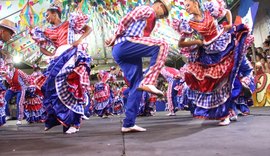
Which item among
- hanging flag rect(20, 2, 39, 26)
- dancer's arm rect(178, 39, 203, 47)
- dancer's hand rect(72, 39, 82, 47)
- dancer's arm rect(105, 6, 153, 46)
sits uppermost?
hanging flag rect(20, 2, 39, 26)

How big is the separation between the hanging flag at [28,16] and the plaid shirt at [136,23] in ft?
24.3

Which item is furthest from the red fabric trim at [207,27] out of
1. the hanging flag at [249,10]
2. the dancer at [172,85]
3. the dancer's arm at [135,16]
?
the dancer at [172,85]

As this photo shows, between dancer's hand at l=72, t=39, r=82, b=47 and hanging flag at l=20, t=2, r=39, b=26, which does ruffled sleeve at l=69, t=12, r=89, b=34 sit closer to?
dancer's hand at l=72, t=39, r=82, b=47

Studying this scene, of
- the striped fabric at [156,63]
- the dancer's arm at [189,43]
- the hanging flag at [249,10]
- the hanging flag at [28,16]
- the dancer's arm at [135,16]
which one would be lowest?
the striped fabric at [156,63]

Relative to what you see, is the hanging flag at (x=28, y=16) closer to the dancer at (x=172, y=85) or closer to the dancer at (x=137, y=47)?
the dancer at (x=172, y=85)

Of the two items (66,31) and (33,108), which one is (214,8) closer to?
(66,31)

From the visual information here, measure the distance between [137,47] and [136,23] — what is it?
0.23 metres

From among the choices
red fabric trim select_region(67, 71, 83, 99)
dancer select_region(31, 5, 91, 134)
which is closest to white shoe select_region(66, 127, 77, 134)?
dancer select_region(31, 5, 91, 134)

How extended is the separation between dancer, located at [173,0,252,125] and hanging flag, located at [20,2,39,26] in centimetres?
730

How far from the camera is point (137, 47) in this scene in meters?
2.64

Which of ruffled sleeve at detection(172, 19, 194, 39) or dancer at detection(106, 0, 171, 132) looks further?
ruffled sleeve at detection(172, 19, 194, 39)

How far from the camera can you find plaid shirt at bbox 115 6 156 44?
2625 mm

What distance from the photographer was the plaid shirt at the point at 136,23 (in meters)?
2.62

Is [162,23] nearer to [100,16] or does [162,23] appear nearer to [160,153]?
[100,16]
